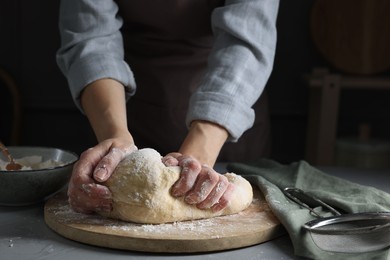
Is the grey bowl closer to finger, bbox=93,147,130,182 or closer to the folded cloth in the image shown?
finger, bbox=93,147,130,182

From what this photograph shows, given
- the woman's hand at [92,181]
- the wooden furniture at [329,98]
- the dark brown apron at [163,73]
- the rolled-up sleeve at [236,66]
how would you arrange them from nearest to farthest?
1. the woman's hand at [92,181]
2. the rolled-up sleeve at [236,66]
3. the dark brown apron at [163,73]
4. the wooden furniture at [329,98]

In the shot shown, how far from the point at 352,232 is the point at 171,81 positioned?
778 mm

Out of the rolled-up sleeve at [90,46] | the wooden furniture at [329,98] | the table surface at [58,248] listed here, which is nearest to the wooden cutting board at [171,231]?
the table surface at [58,248]

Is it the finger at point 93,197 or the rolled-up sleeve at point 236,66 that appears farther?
the rolled-up sleeve at point 236,66

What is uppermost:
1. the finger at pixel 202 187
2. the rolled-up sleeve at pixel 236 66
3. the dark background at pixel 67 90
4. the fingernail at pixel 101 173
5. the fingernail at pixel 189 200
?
the rolled-up sleeve at pixel 236 66

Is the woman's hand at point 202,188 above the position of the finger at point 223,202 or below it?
above

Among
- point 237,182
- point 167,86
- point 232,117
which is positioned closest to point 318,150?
point 167,86

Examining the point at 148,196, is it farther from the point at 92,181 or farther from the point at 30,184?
the point at 30,184

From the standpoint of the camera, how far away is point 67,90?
259 centimetres

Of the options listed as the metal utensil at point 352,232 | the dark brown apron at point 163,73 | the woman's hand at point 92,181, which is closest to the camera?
the metal utensil at point 352,232

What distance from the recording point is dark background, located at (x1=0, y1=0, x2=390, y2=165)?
253 cm

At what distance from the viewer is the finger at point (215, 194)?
848 millimetres

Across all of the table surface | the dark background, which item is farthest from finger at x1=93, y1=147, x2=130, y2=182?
the dark background

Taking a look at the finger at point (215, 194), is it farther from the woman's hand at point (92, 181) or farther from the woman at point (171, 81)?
the woman's hand at point (92, 181)
